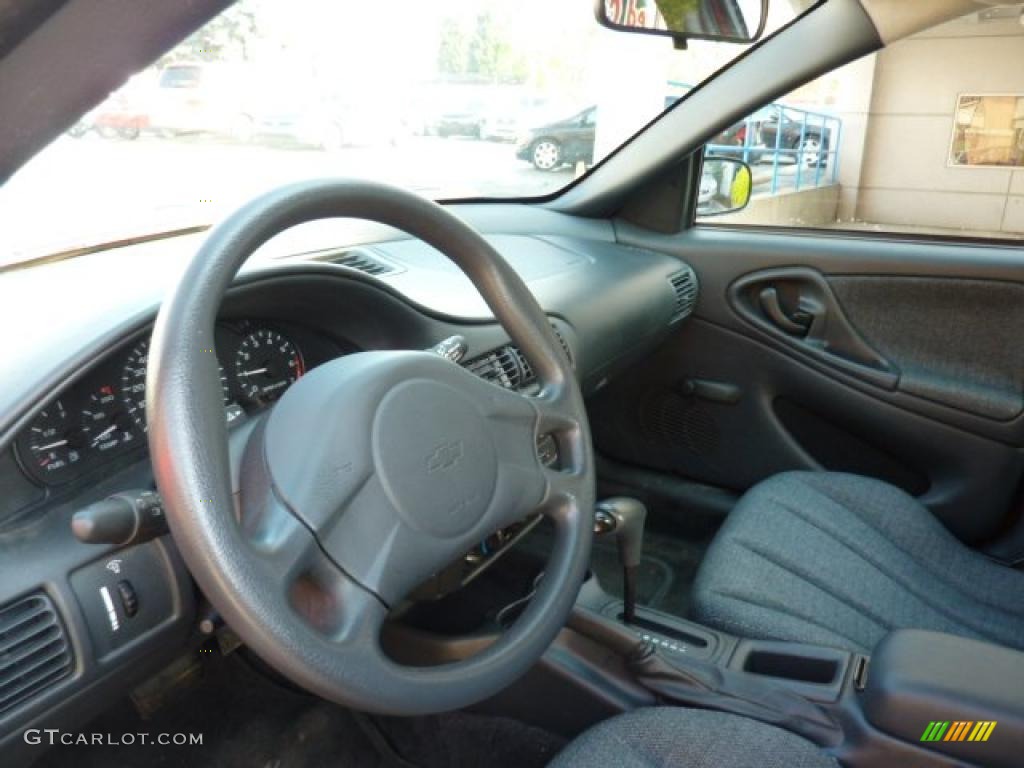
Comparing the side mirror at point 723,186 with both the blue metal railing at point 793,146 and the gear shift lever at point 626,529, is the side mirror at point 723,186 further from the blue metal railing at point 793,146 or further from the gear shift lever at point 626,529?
the gear shift lever at point 626,529

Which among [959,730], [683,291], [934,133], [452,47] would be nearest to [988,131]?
[934,133]

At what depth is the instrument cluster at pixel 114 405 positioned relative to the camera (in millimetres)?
1115

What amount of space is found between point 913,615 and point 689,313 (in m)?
1.13

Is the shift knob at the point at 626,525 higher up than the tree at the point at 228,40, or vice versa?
the tree at the point at 228,40

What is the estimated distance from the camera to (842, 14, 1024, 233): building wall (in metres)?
2.30

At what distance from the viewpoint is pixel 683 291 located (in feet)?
8.38

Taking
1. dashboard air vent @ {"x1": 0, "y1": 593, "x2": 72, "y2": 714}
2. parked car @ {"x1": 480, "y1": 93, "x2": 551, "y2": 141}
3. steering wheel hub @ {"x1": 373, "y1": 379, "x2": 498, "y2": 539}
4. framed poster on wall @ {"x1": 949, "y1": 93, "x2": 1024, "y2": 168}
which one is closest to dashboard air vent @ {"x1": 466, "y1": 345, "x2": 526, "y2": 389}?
steering wheel hub @ {"x1": 373, "y1": 379, "x2": 498, "y2": 539}

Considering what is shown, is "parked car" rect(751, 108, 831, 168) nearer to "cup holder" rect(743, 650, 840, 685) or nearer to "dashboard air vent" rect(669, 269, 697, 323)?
"dashboard air vent" rect(669, 269, 697, 323)

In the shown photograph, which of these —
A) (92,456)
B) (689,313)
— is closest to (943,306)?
(689,313)

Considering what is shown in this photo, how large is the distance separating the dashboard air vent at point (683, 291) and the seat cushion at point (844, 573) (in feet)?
2.14

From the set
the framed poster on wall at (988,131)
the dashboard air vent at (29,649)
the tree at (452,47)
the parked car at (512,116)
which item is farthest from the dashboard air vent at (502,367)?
the framed poster on wall at (988,131)

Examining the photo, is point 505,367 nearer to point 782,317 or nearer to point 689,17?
point 689,17

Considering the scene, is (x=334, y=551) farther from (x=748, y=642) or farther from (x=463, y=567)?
(x=748, y=642)

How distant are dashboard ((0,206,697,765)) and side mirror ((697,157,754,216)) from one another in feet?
3.76
